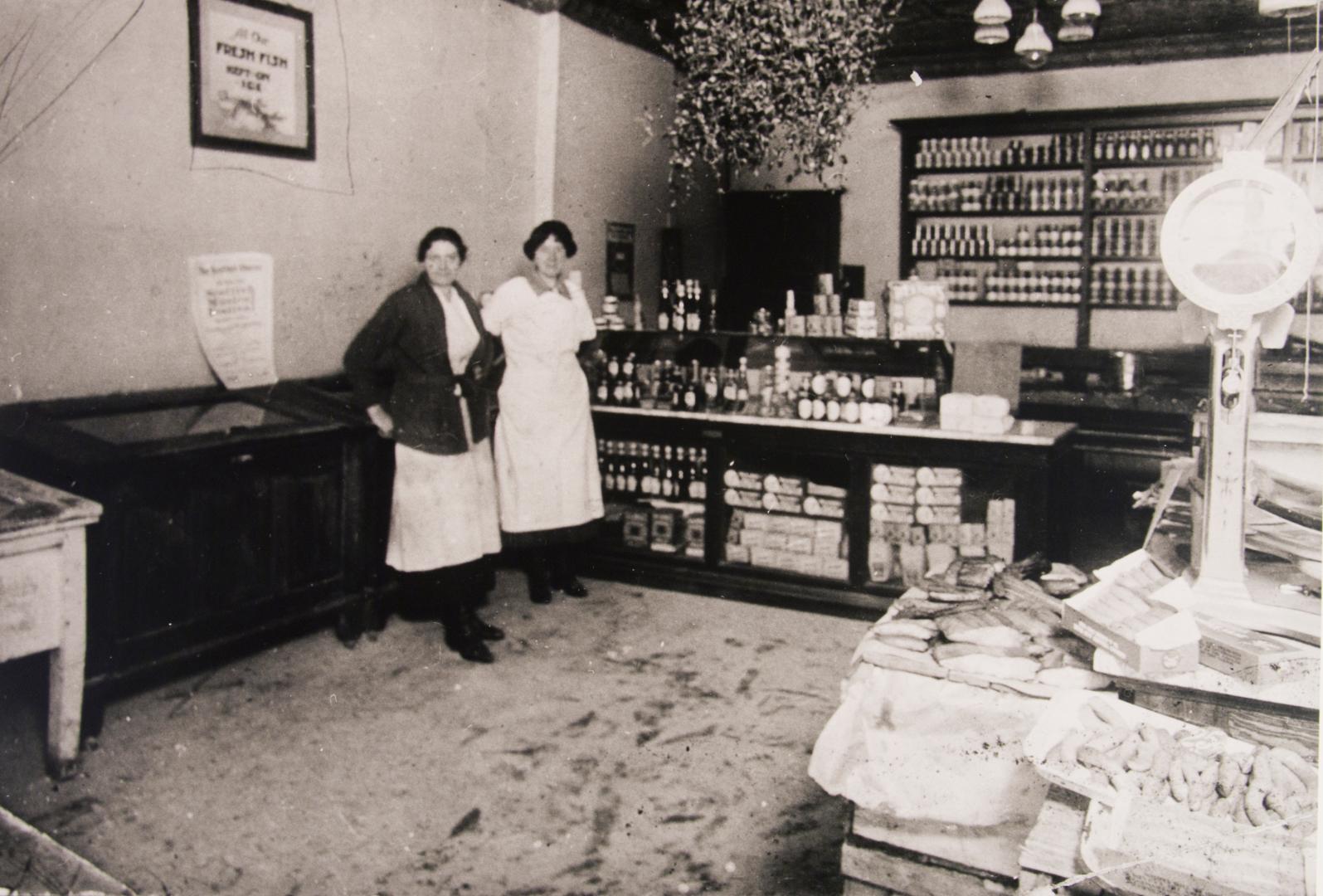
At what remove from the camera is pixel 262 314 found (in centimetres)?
451

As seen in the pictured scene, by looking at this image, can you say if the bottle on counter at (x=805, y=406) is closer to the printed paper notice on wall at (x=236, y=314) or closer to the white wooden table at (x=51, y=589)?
the printed paper notice on wall at (x=236, y=314)

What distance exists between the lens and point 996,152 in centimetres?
761

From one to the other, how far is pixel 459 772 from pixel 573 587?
2015 millimetres

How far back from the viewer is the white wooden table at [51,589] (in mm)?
2973

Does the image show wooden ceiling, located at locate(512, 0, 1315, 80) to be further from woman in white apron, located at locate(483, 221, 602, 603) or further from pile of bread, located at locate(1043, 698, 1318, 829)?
pile of bread, located at locate(1043, 698, 1318, 829)

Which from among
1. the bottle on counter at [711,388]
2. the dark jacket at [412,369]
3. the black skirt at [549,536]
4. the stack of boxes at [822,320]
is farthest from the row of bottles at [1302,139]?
the dark jacket at [412,369]

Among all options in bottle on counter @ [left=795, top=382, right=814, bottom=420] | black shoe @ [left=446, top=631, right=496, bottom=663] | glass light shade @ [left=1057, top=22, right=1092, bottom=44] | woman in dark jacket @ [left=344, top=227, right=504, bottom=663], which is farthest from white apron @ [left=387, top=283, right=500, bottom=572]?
glass light shade @ [left=1057, top=22, right=1092, bottom=44]

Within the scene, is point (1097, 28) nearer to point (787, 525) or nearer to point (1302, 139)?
point (1302, 139)

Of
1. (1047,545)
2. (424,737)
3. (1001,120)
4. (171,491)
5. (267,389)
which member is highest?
(1001,120)

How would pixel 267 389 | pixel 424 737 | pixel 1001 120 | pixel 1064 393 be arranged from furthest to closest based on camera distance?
pixel 1001 120 → pixel 1064 393 → pixel 267 389 → pixel 424 737

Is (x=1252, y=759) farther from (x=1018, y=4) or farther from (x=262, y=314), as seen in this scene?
(x=1018, y=4)

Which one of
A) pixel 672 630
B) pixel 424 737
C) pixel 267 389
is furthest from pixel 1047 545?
pixel 267 389

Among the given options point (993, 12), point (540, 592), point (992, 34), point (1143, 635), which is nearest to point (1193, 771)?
point (1143, 635)

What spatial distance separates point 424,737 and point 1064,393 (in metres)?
4.45
